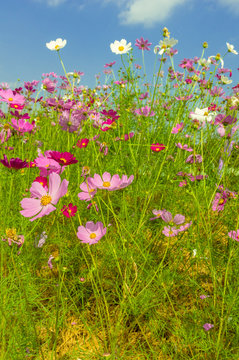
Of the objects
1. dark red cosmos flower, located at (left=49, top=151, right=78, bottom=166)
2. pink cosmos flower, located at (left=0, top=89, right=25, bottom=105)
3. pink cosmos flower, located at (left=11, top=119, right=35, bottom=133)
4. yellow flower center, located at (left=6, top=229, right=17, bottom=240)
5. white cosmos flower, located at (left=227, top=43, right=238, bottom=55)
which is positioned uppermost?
white cosmos flower, located at (left=227, top=43, right=238, bottom=55)

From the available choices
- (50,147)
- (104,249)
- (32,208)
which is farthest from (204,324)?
(50,147)

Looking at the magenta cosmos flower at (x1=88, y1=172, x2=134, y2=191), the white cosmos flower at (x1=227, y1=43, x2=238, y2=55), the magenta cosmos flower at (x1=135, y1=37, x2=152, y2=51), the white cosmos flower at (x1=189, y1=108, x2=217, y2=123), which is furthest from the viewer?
the magenta cosmos flower at (x1=135, y1=37, x2=152, y2=51)

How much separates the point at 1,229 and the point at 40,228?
0.61 feet

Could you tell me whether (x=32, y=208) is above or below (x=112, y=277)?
above

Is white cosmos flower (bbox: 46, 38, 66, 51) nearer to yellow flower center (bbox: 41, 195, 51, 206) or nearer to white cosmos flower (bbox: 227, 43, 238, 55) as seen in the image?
white cosmos flower (bbox: 227, 43, 238, 55)

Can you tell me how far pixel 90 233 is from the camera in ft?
2.94

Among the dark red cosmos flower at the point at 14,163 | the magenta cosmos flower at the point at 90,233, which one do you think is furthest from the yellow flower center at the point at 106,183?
the dark red cosmos flower at the point at 14,163

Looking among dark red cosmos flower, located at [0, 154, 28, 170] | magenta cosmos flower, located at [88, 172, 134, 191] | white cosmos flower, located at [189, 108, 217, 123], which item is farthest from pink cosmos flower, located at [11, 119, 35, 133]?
white cosmos flower, located at [189, 108, 217, 123]

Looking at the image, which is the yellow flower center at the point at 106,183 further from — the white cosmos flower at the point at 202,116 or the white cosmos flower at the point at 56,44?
the white cosmos flower at the point at 56,44

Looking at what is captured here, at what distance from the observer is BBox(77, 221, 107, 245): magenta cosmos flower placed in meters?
0.83

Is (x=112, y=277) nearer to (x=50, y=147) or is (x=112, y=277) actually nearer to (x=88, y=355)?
(x=88, y=355)

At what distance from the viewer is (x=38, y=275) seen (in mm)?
1113

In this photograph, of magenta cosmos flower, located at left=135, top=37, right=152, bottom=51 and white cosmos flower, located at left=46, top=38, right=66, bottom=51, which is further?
magenta cosmos flower, located at left=135, top=37, right=152, bottom=51

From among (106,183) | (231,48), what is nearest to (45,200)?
(106,183)
